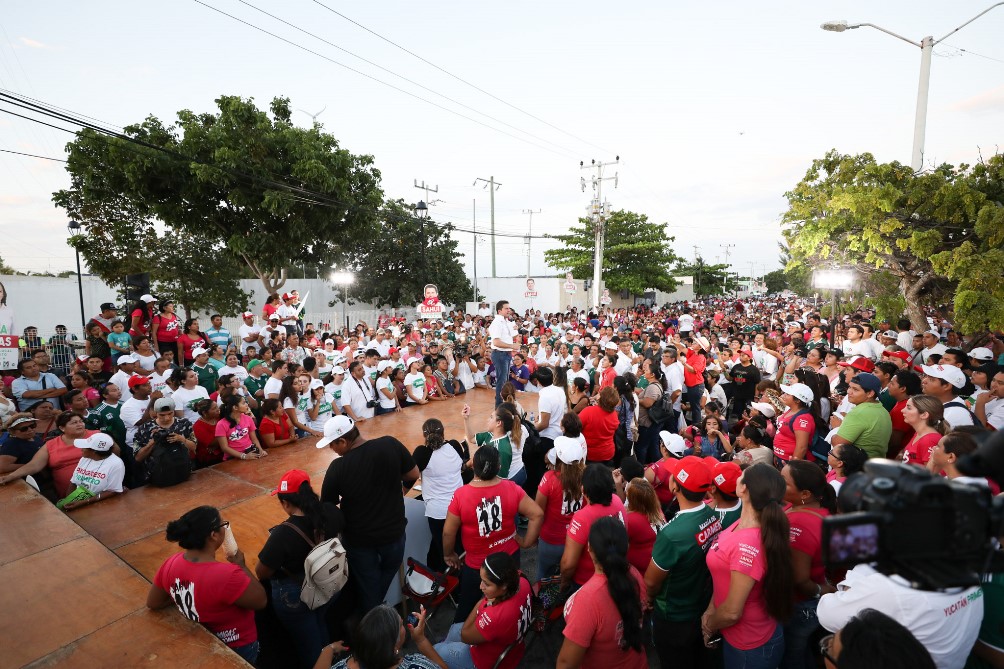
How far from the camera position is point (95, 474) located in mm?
4656

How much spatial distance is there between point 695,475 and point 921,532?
4.86 ft

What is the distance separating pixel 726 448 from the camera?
5301 millimetres

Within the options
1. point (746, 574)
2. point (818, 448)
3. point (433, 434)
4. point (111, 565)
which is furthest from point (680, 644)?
point (111, 565)

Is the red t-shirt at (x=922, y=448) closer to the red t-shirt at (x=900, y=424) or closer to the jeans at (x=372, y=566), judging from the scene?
the red t-shirt at (x=900, y=424)

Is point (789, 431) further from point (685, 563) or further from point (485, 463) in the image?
point (485, 463)

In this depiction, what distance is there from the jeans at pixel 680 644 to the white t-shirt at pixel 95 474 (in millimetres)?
5196

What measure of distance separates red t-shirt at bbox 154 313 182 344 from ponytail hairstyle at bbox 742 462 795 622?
9.95 m

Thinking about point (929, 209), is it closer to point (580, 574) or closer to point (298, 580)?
point (580, 574)

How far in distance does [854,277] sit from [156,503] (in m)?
12.7

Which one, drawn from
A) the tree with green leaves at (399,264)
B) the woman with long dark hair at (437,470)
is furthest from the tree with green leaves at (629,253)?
the woman with long dark hair at (437,470)

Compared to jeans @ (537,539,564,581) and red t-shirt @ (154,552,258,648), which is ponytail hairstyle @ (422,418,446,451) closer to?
jeans @ (537,539,564,581)

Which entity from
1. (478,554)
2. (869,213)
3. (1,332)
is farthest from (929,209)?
(1,332)

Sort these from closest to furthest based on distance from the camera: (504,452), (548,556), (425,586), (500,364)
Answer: (548,556)
(425,586)
(504,452)
(500,364)

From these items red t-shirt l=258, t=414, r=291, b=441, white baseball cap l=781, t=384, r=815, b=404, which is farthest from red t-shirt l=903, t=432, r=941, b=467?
red t-shirt l=258, t=414, r=291, b=441
